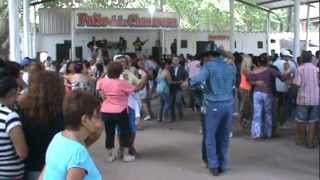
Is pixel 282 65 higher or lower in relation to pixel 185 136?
higher

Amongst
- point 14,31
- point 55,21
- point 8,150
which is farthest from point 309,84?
point 55,21

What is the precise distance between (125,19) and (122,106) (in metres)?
19.0

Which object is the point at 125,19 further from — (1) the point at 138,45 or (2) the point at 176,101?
(2) the point at 176,101

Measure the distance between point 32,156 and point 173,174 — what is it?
4.39 meters

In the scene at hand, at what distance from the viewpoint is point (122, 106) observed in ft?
30.7

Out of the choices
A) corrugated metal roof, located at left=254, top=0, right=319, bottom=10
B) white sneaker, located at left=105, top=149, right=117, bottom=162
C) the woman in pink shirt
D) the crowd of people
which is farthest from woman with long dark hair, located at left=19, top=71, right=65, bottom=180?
corrugated metal roof, located at left=254, top=0, right=319, bottom=10

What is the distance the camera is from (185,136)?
40.9ft

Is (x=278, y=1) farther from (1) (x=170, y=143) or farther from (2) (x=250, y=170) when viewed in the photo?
(2) (x=250, y=170)

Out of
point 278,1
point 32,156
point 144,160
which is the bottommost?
point 144,160

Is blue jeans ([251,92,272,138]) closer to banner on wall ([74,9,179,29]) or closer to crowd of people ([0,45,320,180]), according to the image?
crowd of people ([0,45,320,180])

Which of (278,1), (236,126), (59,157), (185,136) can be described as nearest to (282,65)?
(236,126)

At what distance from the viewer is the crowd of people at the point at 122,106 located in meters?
3.39

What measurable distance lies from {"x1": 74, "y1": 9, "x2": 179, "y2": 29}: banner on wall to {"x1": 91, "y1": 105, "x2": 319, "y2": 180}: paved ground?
1490 cm

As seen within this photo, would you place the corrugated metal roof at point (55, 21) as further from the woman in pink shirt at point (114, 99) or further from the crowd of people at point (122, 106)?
the woman in pink shirt at point (114, 99)
